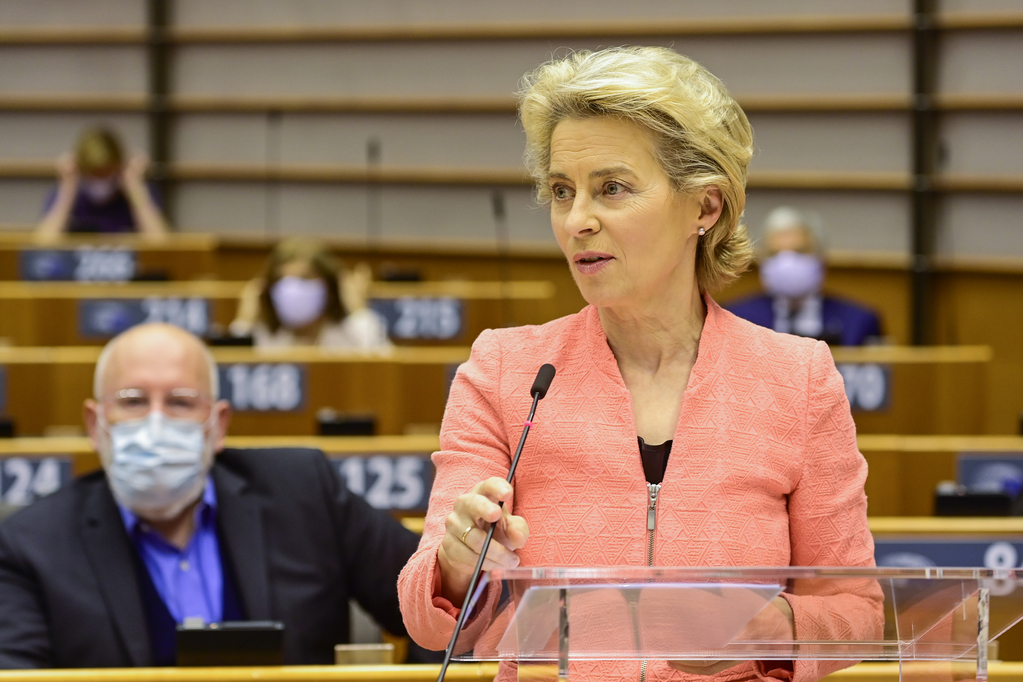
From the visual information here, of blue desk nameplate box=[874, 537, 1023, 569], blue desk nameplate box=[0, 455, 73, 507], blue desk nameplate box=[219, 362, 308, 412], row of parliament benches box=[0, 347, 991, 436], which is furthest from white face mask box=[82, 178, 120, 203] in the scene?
blue desk nameplate box=[874, 537, 1023, 569]

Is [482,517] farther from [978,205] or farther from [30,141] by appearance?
[30,141]

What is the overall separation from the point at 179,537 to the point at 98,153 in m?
5.67

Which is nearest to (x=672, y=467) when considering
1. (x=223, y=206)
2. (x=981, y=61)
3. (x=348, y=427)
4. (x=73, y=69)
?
(x=348, y=427)

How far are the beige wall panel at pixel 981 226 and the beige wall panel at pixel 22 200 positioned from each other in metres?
5.92

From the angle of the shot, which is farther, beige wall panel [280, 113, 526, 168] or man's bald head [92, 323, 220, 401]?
beige wall panel [280, 113, 526, 168]

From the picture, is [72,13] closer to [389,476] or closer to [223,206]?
[223,206]

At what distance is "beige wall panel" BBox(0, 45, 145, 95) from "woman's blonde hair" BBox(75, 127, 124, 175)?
43.4 inches

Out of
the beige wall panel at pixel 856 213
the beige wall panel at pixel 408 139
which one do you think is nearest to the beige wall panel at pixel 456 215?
the beige wall panel at pixel 408 139

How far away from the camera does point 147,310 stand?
230 inches

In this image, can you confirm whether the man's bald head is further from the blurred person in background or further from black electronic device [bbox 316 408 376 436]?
the blurred person in background

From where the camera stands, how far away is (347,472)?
3.38m

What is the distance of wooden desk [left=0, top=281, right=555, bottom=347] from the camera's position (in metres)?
5.83

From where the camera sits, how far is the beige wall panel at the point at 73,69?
28.8 feet

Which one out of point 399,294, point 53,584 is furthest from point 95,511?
point 399,294
